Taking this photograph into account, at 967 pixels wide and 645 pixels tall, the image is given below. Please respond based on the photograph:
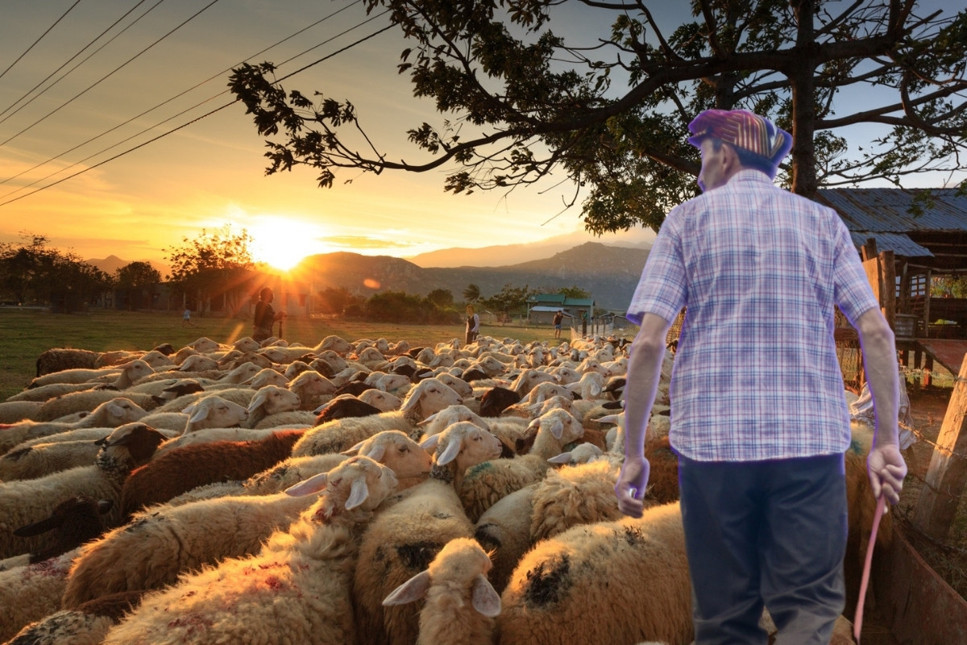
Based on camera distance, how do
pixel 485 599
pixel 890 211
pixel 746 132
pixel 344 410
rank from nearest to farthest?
pixel 746 132, pixel 485 599, pixel 344 410, pixel 890 211

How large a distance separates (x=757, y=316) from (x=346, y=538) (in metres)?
2.69

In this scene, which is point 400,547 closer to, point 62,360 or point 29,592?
point 29,592

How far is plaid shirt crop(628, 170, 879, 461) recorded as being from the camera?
68.4 inches

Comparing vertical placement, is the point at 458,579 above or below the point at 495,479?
above

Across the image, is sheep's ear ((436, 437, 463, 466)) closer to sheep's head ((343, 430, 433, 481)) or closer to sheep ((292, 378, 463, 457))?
sheep's head ((343, 430, 433, 481))

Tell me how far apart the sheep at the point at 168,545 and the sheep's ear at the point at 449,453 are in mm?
981

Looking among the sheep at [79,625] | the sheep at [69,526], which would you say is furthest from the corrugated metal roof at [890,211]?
the sheep at [79,625]

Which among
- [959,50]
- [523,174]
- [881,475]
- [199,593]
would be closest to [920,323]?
[959,50]

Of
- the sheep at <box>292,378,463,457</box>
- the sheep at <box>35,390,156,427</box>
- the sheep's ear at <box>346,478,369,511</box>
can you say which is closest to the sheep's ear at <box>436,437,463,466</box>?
the sheep's ear at <box>346,478,369,511</box>

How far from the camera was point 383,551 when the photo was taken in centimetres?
322

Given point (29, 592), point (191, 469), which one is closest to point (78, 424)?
point (191, 469)

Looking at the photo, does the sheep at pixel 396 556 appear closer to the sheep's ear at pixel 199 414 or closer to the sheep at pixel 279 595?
the sheep at pixel 279 595

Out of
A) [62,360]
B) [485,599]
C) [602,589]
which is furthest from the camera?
[62,360]

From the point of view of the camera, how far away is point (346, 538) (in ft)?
11.2
